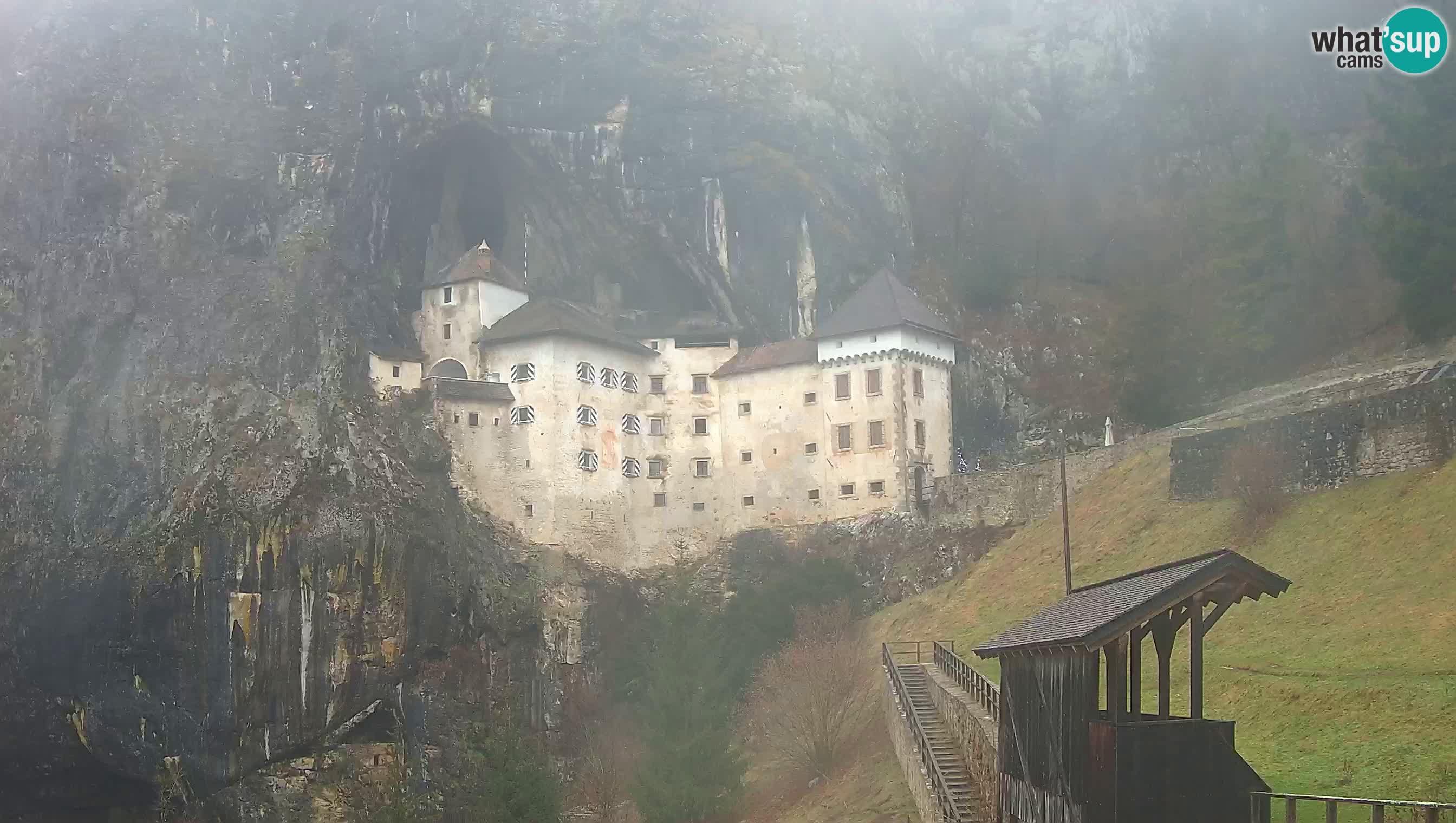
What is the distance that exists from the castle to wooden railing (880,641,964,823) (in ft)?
59.9

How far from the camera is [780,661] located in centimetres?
5222

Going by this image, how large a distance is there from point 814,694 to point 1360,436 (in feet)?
53.1

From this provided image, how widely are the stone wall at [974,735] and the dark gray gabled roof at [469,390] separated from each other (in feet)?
94.7

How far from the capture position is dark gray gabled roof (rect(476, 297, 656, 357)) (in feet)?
200

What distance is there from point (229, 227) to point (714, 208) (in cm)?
1957

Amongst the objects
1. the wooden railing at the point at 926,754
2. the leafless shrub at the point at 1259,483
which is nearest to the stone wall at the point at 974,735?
the wooden railing at the point at 926,754

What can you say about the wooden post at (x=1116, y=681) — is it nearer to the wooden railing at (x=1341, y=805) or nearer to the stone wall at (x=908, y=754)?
the wooden railing at (x=1341, y=805)

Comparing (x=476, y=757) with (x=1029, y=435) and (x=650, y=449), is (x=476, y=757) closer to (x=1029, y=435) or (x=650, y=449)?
(x=650, y=449)

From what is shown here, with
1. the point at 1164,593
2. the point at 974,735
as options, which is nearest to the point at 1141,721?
the point at 1164,593

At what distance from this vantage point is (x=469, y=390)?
2389 inches

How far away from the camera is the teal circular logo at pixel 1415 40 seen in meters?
56.1

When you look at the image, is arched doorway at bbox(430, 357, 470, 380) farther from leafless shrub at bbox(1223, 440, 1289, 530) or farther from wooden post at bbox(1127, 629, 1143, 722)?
wooden post at bbox(1127, 629, 1143, 722)

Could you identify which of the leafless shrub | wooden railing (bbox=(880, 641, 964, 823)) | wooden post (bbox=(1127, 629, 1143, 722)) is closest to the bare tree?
wooden railing (bbox=(880, 641, 964, 823))

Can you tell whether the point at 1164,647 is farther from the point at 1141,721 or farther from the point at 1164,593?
the point at 1164,593
